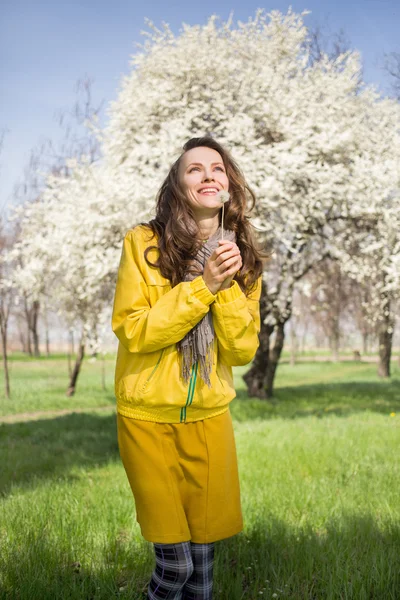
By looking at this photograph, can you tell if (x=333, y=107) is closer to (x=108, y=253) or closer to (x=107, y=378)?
(x=108, y=253)

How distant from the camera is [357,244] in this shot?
1188 cm

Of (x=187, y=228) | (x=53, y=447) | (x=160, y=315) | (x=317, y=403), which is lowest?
(x=317, y=403)

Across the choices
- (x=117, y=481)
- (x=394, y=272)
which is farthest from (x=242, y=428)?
(x=394, y=272)

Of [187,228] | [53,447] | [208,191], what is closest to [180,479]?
[187,228]

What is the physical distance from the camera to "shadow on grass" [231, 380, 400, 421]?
10.6m

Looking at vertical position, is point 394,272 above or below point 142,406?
above

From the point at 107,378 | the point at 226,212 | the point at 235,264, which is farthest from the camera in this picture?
the point at 107,378

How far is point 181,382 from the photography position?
6.77 feet

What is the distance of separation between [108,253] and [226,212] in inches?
309

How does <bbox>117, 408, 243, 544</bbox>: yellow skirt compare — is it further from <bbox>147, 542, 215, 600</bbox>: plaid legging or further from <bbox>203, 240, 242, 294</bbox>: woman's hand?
<bbox>203, 240, 242, 294</bbox>: woman's hand

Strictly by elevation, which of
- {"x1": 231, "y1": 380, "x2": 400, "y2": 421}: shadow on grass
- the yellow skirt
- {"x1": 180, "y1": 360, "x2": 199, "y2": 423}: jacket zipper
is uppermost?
{"x1": 180, "y1": 360, "x2": 199, "y2": 423}: jacket zipper

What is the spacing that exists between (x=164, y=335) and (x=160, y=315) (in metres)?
0.07

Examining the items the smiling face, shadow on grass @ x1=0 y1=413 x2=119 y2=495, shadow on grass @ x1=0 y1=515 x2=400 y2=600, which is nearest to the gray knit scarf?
the smiling face

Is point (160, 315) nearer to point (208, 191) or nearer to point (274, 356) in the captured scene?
point (208, 191)
